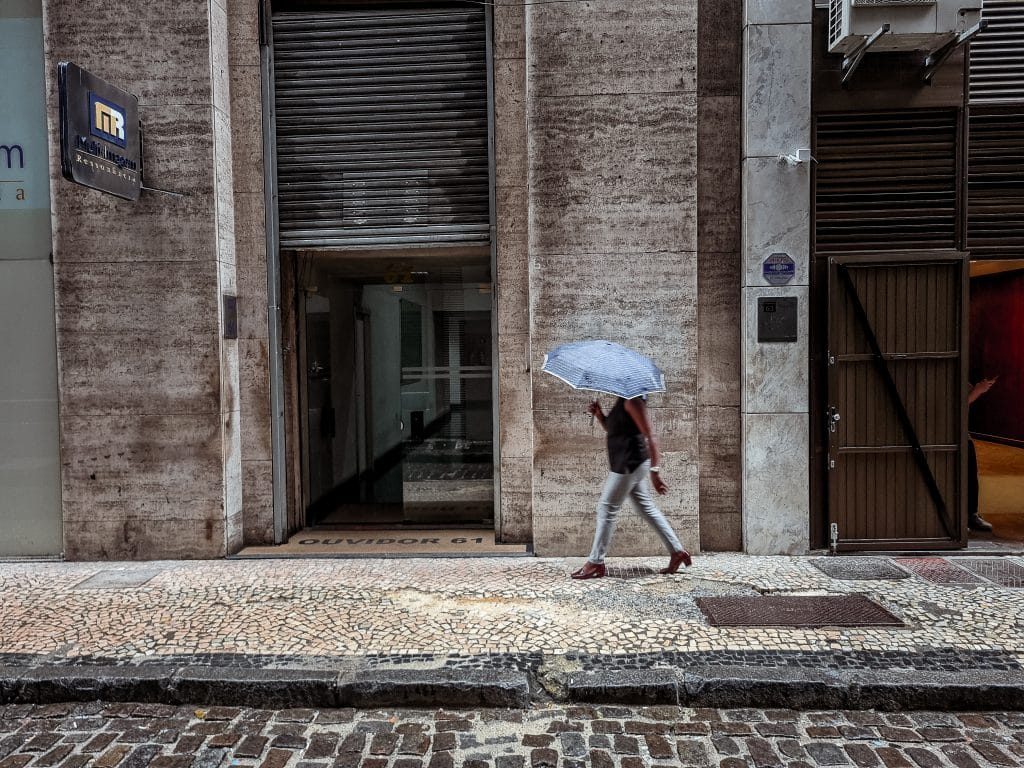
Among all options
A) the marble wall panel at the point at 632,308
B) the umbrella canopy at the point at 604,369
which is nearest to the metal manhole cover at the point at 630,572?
the marble wall panel at the point at 632,308

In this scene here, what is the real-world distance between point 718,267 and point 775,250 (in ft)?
1.71

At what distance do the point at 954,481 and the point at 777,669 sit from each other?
3.60 meters

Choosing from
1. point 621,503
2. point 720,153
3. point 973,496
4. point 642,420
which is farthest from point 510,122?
point 973,496

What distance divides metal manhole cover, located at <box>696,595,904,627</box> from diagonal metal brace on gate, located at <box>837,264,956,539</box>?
1868 millimetres

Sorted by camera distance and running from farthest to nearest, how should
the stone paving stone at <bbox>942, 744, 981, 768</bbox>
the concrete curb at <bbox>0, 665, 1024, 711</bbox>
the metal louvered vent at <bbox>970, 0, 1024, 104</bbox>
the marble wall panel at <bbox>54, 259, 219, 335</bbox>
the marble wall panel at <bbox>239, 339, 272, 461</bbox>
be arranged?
the marble wall panel at <bbox>239, 339, 272, 461</bbox>, the marble wall panel at <bbox>54, 259, 219, 335</bbox>, the metal louvered vent at <bbox>970, 0, 1024, 104</bbox>, the concrete curb at <bbox>0, 665, 1024, 711</bbox>, the stone paving stone at <bbox>942, 744, 981, 768</bbox>

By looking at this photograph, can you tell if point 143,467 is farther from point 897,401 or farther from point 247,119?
point 897,401

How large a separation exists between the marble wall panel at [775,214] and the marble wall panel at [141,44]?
5153 mm

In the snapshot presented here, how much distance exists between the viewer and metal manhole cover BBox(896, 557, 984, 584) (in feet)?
19.3

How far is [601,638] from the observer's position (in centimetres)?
471

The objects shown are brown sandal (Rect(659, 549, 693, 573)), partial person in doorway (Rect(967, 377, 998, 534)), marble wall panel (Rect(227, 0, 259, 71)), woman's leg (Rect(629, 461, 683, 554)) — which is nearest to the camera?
woman's leg (Rect(629, 461, 683, 554))

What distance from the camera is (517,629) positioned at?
16.0 ft

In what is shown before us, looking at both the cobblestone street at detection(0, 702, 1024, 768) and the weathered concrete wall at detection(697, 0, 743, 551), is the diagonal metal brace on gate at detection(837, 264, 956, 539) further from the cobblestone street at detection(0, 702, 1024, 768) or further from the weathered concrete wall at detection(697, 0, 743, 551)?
the cobblestone street at detection(0, 702, 1024, 768)

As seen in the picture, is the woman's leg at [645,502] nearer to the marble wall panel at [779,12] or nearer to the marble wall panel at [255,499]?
the marble wall panel at [255,499]

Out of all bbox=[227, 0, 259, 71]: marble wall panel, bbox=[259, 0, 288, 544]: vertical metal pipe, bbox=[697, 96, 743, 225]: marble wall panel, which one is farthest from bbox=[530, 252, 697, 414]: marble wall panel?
bbox=[227, 0, 259, 71]: marble wall panel
